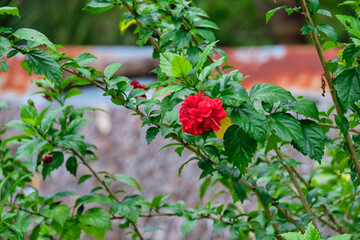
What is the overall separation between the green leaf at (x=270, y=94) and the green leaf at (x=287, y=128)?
0.03m

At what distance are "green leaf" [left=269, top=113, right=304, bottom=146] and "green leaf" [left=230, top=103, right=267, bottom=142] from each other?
0.04 meters

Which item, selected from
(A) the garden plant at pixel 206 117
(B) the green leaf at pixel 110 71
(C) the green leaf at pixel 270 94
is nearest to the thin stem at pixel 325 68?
(A) the garden plant at pixel 206 117

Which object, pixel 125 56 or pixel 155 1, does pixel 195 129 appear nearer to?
pixel 155 1

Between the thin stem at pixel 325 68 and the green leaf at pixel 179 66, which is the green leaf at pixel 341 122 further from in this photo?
the green leaf at pixel 179 66

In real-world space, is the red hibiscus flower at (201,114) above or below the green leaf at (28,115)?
above

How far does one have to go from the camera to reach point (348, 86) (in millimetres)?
730

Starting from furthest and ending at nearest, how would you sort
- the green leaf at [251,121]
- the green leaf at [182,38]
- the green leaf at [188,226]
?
the green leaf at [188,226] → the green leaf at [182,38] → the green leaf at [251,121]

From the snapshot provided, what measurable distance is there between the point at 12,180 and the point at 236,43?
4543mm

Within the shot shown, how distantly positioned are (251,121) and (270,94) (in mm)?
61

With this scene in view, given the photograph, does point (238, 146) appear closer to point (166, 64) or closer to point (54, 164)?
point (166, 64)

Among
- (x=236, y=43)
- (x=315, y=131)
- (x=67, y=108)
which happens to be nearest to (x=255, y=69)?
(x=67, y=108)

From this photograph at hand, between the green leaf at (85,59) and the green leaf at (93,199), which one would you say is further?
the green leaf at (93,199)

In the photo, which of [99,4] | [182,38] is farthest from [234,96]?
[99,4]

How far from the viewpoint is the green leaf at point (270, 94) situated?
2.28 ft
